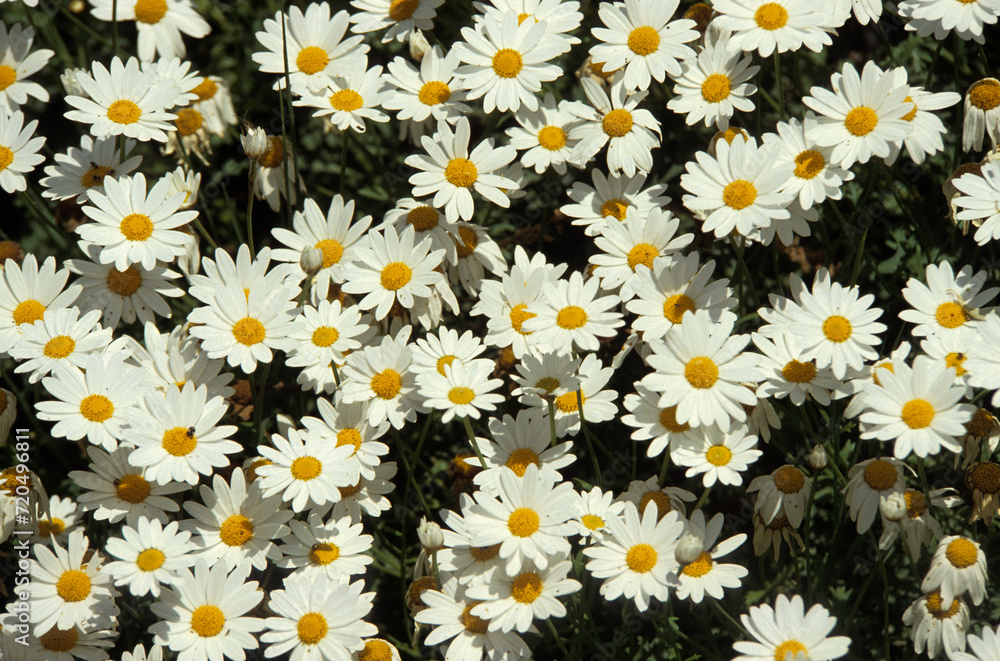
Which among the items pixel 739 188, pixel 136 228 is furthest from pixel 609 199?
pixel 136 228

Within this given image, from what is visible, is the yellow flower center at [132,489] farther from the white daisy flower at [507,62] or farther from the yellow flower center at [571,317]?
the white daisy flower at [507,62]

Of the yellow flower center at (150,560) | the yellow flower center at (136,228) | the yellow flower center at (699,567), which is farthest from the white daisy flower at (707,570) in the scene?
the yellow flower center at (136,228)

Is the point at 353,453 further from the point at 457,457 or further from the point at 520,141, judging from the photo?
the point at 520,141

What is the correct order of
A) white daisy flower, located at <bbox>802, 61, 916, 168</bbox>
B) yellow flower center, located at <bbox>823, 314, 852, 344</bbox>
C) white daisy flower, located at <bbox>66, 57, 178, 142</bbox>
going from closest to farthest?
yellow flower center, located at <bbox>823, 314, 852, 344</bbox> < white daisy flower, located at <bbox>802, 61, 916, 168</bbox> < white daisy flower, located at <bbox>66, 57, 178, 142</bbox>

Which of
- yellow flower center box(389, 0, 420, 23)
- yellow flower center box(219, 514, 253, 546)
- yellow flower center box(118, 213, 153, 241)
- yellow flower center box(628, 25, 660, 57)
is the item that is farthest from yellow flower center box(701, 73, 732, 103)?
yellow flower center box(219, 514, 253, 546)

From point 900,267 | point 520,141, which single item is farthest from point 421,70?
point 900,267

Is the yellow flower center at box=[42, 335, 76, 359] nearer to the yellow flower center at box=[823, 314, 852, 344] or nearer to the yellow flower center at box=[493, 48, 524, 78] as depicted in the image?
the yellow flower center at box=[493, 48, 524, 78]

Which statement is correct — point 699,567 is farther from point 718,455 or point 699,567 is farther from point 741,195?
point 741,195
